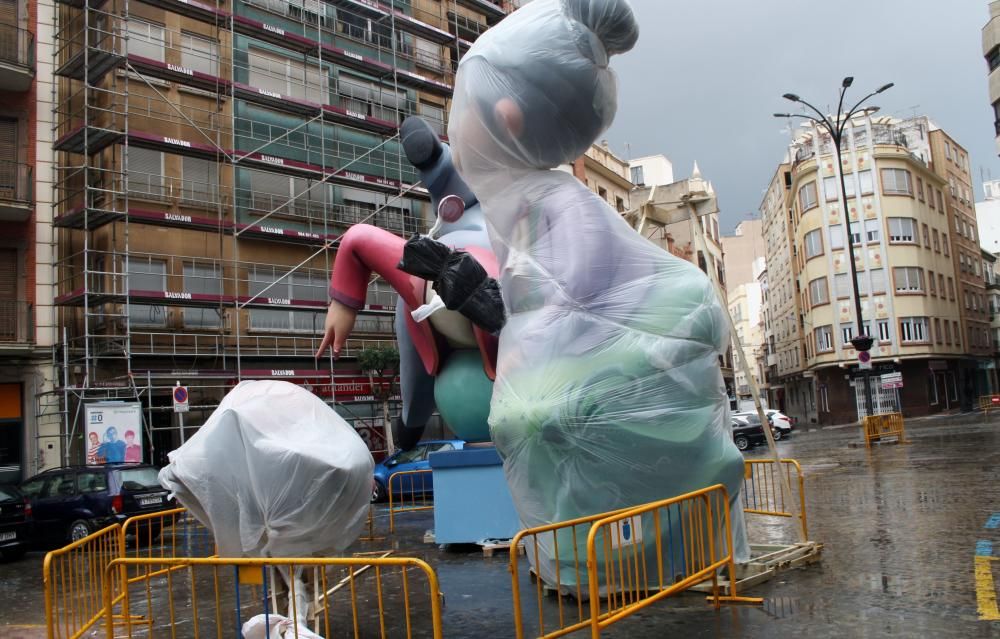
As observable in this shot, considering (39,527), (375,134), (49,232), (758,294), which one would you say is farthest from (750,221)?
(39,527)

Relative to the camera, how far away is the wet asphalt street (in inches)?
221

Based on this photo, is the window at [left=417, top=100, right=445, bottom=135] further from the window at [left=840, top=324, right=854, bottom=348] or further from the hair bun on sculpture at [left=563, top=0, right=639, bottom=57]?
the window at [left=840, top=324, right=854, bottom=348]

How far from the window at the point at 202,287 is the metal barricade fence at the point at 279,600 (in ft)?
45.4

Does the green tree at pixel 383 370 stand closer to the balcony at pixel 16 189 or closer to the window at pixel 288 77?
the window at pixel 288 77

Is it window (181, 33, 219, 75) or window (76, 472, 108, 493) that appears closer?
window (76, 472, 108, 493)

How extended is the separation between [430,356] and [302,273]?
57.1 ft

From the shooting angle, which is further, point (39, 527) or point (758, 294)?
point (758, 294)

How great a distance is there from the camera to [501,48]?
6.73m

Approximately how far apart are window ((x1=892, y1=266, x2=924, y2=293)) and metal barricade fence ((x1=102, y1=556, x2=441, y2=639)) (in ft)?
136

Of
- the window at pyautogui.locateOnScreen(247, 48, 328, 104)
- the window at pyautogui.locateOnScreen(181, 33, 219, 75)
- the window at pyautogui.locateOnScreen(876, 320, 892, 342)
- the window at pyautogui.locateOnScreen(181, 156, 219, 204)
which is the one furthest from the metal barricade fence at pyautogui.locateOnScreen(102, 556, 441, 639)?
the window at pyautogui.locateOnScreen(876, 320, 892, 342)

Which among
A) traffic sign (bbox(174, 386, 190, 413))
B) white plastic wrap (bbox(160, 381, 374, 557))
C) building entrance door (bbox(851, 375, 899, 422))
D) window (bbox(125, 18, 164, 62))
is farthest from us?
building entrance door (bbox(851, 375, 899, 422))

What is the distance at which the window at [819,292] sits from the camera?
4544cm

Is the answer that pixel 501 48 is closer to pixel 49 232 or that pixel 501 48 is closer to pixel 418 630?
pixel 418 630

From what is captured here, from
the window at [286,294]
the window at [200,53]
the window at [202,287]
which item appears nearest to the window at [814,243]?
the window at [286,294]
